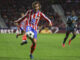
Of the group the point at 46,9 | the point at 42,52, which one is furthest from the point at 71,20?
the point at 46,9

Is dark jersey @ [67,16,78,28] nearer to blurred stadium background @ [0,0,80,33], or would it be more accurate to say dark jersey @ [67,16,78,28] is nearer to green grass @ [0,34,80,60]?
green grass @ [0,34,80,60]

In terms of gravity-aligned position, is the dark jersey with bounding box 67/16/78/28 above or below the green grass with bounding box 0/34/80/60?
above

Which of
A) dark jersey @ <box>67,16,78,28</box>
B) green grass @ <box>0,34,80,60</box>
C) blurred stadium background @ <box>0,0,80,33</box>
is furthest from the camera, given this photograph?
blurred stadium background @ <box>0,0,80,33</box>

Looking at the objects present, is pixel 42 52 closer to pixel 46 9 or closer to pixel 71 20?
pixel 71 20

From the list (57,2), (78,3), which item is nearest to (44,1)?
(57,2)

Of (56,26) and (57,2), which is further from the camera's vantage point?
(57,2)

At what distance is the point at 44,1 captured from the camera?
45750 millimetres

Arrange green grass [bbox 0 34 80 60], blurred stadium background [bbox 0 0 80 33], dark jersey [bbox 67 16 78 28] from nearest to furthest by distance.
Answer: green grass [bbox 0 34 80 60]
dark jersey [bbox 67 16 78 28]
blurred stadium background [bbox 0 0 80 33]

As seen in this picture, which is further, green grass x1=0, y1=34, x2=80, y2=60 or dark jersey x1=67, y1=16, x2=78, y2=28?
dark jersey x1=67, y1=16, x2=78, y2=28

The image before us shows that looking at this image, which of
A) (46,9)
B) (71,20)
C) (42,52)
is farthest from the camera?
(46,9)

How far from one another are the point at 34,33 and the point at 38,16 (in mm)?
687

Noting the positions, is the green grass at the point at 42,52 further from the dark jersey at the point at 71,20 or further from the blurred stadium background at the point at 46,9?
the blurred stadium background at the point at 46,9

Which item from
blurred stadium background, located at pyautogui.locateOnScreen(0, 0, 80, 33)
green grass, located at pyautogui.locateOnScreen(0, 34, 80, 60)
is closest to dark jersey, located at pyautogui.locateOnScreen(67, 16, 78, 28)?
green grass, located at pyautogui.locateOnScreen(0, 34, 80, 60)

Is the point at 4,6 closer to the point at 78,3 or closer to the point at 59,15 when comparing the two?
the point at 59,15
